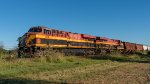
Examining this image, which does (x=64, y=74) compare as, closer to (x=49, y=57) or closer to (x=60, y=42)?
Answer: (x=49, y=57)

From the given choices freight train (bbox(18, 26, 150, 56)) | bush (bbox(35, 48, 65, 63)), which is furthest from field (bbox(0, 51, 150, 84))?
freight train (bbox(18, 26, 150, 56))

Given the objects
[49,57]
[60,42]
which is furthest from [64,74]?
[60,42]

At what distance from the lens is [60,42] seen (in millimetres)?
30125

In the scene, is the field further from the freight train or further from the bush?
the freight train

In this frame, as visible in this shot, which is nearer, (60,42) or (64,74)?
(64,74)

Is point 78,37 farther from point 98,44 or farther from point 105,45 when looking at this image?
point 105,45

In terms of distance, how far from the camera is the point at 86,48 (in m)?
38.2

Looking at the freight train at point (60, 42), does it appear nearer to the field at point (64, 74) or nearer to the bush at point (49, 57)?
the bush at point (49, 57)

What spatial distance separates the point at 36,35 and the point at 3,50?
5.92 meters

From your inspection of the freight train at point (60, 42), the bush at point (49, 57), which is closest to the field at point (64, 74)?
the bush at point (49, 57)

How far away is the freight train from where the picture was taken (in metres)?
25.4

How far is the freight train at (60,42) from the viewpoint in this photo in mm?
25406

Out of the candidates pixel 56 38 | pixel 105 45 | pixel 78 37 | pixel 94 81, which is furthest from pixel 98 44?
pixel 94 81

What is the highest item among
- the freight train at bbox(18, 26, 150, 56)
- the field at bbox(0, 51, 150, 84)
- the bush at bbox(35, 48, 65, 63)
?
the freight train at bbox(18, 26, 150, 56)
